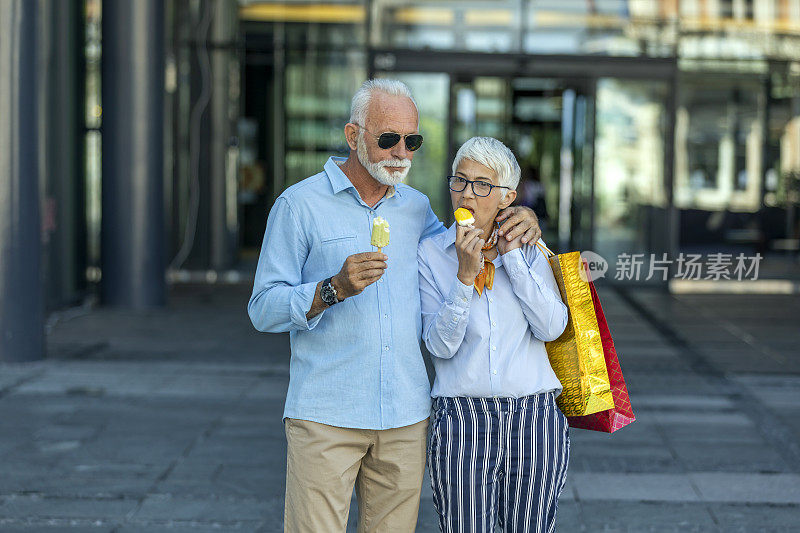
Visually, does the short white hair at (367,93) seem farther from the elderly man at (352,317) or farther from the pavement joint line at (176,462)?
the pavement joint line at (176,462)

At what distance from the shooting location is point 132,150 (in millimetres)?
11422

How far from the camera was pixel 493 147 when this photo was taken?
115 inches

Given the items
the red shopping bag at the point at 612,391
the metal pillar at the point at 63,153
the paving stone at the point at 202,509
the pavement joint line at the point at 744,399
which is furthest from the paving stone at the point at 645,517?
the metal pillar at the point at 63,153

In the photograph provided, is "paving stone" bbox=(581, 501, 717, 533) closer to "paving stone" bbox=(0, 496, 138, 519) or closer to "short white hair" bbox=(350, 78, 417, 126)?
"paving stone" bbox=(0, 496, 138, 519)

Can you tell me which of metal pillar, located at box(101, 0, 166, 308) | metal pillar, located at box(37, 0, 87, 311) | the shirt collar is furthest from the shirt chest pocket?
metal pillar, located at box(101, 0, 166, 308)

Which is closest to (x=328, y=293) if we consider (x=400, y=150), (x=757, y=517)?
(x=400, y=150)

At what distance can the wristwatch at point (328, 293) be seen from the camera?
2775 mm

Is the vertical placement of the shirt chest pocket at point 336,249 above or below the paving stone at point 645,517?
above

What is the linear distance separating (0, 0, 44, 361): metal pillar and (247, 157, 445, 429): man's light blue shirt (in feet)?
18.5

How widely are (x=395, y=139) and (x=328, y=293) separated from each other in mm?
465

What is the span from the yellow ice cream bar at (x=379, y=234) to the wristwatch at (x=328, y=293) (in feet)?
0.51

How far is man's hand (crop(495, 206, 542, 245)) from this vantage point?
114 inches

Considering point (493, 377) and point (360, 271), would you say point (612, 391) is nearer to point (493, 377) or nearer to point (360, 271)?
point (493, 377)

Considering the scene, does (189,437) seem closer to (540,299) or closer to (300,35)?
(540,299)
